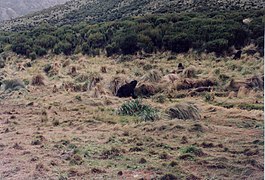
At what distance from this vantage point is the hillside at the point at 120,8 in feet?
124

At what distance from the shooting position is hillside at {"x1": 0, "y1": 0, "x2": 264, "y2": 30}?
37797mm

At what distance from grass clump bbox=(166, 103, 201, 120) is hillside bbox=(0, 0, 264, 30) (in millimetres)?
22549

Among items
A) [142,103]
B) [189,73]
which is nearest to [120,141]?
[142,103]

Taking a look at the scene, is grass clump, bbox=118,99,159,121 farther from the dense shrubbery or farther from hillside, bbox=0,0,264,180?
the dense shrubbery

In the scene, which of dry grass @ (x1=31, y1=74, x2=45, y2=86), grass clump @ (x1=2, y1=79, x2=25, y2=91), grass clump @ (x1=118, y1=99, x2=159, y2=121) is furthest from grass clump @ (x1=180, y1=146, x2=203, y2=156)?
dry grass @ (x1=31, y1=74, x2=45, y2=86)

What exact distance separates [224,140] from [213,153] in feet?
3.15

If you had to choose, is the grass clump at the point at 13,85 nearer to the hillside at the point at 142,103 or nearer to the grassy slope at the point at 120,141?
the hillside at the point at 142,103

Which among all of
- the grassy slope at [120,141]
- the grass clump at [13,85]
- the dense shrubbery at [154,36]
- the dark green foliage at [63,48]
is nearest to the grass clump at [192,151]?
the grassy slope at [120,141]

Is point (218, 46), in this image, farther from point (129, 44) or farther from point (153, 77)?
point (153, 77)

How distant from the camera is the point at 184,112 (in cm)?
1220

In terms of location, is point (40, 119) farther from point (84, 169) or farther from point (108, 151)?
point (84, 169)

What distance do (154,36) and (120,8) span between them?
23.1m

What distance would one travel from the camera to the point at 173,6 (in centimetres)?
4278

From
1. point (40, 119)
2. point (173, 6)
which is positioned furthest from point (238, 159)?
point (173, 6)
